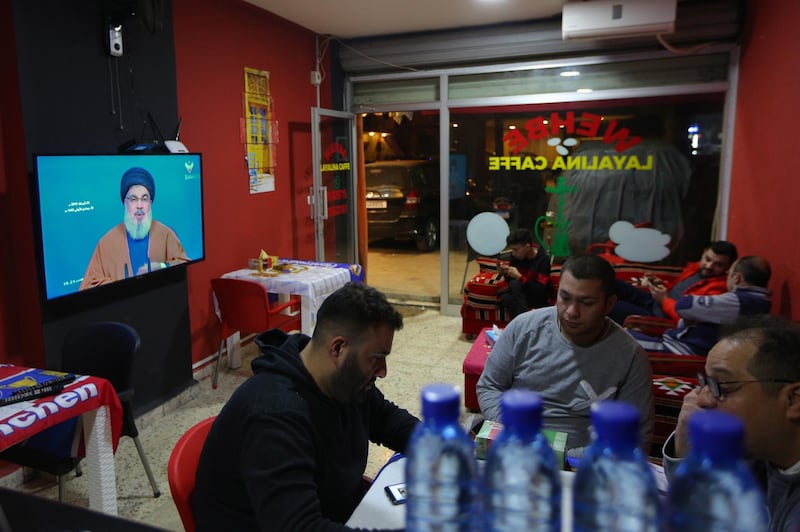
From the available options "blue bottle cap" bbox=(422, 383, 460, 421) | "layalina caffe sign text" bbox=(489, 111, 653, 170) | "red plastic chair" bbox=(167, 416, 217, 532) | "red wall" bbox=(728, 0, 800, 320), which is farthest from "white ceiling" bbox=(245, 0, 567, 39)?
"blue bottle cap" bbox=(422, 383, 460, 421)

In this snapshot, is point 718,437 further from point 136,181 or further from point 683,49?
point 683,49

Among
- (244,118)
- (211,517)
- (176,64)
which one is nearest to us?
(211,517)

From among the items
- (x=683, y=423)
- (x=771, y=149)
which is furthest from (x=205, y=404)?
(x=771, y=149)

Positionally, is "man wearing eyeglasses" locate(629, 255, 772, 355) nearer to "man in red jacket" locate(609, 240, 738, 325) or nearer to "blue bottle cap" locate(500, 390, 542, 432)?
"man in red jacket" locate(609, 240, 738, 325)

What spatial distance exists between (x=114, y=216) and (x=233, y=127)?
5.22ft

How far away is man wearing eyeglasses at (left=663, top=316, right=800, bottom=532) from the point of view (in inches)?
45.5

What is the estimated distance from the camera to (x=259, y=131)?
4.92 meters

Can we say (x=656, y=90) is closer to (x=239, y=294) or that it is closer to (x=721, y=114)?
(x=721, y=114)

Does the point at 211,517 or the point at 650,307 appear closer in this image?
the point at 211,517

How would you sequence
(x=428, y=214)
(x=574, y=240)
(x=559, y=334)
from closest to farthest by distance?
(x=559, y=334), (x=574, y=240), (x=428, y=214)

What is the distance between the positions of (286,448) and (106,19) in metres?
3.01

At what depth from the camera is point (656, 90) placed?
5.05 meters

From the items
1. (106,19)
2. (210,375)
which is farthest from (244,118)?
(210,375)

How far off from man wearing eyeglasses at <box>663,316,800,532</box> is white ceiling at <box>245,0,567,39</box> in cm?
413
